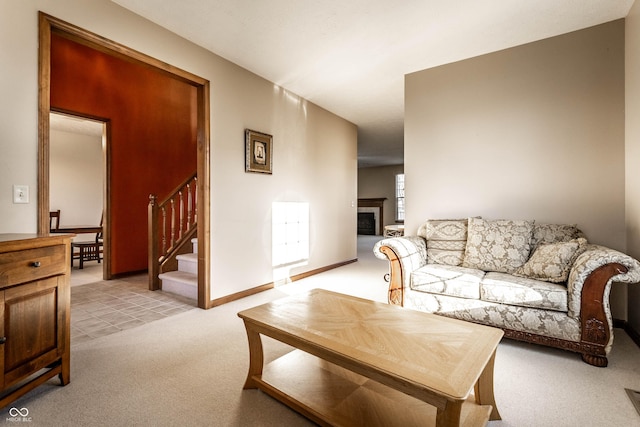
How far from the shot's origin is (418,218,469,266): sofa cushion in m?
3.04

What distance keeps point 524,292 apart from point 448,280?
543 millimetres

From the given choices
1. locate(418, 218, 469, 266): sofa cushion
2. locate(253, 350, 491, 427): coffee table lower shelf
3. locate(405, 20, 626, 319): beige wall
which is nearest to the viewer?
locate(253, 350, 491, 427): coffee table lower shelf

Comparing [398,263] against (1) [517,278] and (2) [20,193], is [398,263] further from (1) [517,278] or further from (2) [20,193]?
(2) [20,193]

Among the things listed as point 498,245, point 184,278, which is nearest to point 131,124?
point 184,278

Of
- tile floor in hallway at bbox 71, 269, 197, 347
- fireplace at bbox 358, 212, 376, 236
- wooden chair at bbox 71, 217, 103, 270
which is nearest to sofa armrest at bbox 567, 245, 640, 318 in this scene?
tile floor in hallway at bbox 71, 269, 197, 347

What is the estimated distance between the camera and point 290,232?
430 centimetres

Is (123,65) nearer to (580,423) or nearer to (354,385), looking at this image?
(354,385)

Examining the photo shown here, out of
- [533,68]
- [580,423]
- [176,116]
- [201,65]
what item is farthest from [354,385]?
[176,116]

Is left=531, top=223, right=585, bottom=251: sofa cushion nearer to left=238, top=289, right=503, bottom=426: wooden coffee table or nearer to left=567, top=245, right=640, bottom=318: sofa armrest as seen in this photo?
left=567, top=245, right=640, bottom=318: sofa armrest

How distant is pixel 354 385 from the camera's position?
161 centimetres

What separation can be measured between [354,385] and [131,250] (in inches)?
170

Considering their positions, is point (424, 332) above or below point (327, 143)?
below

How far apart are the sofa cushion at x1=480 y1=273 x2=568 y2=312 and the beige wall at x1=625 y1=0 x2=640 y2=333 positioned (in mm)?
907

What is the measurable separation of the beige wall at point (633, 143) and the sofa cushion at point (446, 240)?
1.26 m
